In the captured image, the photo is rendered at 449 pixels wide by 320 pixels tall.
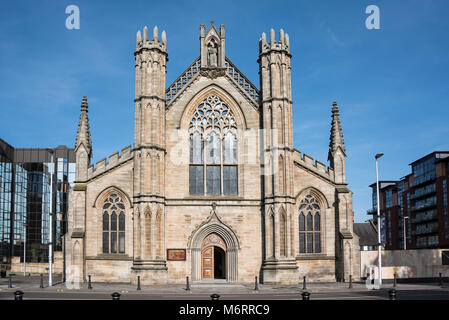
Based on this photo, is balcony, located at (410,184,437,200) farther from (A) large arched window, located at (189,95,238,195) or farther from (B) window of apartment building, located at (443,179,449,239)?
(A) large arched window, located at (189,95,238,195)

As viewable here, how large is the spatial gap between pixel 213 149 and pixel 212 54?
7526 mm

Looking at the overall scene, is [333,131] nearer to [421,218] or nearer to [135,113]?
[135,113]

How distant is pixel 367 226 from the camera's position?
321 feet

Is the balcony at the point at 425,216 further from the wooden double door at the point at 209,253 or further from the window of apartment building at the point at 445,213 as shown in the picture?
the wooden double door at the point at 209,253

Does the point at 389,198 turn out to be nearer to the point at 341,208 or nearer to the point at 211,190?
the point at 341,208

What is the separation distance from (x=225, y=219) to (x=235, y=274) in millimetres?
3935

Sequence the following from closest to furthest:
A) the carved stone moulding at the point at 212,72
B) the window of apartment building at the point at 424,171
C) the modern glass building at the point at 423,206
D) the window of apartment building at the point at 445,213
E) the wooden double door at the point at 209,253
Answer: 1. the wooden double door at the point at 209,253
2. the carved stone moulding at the point at 212,72
3. the window of apartment building at the point at 445,213
4. the modern glass building at the point at 423,206
5. the window of apartment building at the point at 424,171

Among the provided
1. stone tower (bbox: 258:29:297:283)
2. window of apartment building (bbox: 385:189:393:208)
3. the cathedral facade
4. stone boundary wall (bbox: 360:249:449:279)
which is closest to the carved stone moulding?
the cathedral facade

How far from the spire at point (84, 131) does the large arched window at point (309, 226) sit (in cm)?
1613

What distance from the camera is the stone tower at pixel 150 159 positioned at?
34.5 m

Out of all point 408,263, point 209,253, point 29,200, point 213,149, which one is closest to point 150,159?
point 213,149

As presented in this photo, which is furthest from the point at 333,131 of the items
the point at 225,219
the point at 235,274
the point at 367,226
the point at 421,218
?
the point at 421,218

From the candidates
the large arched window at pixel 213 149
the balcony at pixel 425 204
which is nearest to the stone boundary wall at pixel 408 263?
the large arched window at pixel 213 149

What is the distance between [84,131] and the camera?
37.2m
